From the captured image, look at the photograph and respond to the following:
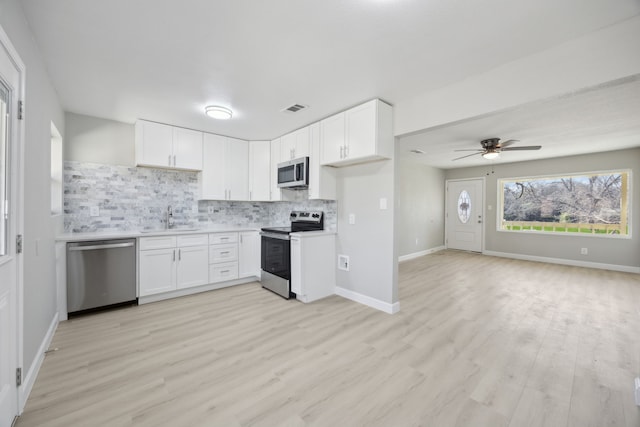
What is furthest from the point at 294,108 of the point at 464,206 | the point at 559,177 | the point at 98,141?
the point at 559,177

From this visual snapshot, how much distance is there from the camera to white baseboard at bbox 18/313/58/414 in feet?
5.12

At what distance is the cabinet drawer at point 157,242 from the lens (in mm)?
3249

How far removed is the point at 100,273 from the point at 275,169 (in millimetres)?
2652

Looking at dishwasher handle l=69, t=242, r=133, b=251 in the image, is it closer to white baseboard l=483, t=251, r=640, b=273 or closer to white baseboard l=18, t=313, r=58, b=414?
white baseboard l=18, t=313, r=58, b=414

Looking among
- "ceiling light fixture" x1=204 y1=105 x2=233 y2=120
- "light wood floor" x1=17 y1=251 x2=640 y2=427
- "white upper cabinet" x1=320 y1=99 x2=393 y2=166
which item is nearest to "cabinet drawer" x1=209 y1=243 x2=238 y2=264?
"light wood floor" x1=17 y1=251 x2=640 y2=427

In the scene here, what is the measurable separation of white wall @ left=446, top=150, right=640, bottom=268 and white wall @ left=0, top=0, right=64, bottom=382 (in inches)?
318

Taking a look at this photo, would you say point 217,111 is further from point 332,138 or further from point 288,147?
point 332,138

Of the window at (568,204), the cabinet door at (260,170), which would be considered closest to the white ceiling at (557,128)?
the window at (568,204)

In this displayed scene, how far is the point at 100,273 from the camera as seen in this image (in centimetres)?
298

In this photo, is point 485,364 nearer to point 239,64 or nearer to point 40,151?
point 239,64

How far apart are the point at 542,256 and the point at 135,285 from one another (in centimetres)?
792

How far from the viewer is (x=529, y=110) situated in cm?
311

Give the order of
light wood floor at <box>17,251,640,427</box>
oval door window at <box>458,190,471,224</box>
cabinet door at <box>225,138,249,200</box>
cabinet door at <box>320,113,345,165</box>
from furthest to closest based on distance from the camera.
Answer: oval door window at <box>458,190,471,224</box> < cabinet door at <box>225,138,249,200</box> < cabinet door at <box>320,113,345,165</box> < light wood floor at <box>17,251,640,427</box>

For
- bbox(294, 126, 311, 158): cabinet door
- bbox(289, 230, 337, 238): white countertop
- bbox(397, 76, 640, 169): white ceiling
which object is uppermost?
bbox(397, 76, 640, 169): white ceiling
